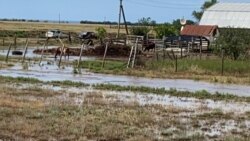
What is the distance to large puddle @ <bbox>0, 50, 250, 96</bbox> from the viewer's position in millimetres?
26438

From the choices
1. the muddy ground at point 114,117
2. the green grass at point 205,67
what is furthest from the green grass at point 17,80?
the green grass at point 205,67

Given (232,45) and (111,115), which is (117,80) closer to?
(111,115)

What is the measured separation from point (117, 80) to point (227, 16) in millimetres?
63313

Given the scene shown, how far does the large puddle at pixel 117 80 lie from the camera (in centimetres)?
2644

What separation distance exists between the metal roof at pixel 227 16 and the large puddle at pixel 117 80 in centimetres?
5471

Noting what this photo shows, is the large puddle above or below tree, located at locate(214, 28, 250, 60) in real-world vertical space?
below

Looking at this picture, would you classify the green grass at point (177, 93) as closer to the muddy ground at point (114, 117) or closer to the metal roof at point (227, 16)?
the muddy ground at point (114, 117)

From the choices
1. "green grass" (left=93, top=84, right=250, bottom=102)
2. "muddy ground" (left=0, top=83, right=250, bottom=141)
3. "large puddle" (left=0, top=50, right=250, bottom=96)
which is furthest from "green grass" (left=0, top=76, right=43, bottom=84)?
"muddy ground" (left=0, top=83, right=250, bottom=141)

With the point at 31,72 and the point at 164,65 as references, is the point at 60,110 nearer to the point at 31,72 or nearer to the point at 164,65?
the point at 31,72

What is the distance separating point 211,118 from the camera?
16062mm

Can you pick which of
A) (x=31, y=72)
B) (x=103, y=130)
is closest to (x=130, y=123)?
(x=103, y=130)

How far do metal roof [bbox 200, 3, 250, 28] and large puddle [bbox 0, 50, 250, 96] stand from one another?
54.7 metres

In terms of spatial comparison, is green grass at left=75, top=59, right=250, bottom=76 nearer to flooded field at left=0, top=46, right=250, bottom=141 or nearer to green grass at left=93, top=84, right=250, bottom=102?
flooded field at left=0, top=46, right=250, bottom=141

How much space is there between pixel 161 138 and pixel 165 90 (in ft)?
39.2
